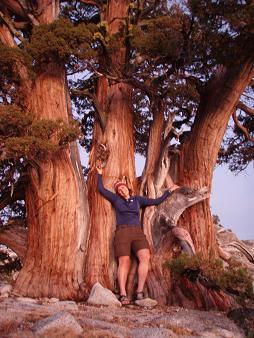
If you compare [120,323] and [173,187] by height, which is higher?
[173,187]

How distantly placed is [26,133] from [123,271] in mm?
2323

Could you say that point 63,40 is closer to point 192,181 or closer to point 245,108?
point 192,181

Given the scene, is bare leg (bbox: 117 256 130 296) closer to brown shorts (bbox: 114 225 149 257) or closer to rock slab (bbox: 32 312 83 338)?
brown shorts (bbox: 114 225 149 257)

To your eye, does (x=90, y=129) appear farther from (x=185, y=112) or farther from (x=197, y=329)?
(x=197, y=329)

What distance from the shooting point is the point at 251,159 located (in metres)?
10.1

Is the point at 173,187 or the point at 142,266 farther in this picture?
the point at 173,187

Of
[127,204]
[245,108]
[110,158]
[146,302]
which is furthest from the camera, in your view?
[245,108]

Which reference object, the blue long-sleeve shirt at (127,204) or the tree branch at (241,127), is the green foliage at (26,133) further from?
the tree branch at (241,127)

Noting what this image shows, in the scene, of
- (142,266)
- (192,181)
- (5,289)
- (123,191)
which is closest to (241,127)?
(192,181)

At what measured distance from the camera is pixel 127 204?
7266 millimetres

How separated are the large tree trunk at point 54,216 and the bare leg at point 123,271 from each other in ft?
1.88

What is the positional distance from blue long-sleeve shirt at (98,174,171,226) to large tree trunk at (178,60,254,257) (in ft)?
1.78

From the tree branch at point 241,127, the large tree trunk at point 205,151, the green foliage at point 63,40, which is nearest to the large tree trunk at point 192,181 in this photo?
the large tree trunk at point 205,151

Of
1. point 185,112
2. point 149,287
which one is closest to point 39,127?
point 149,287
